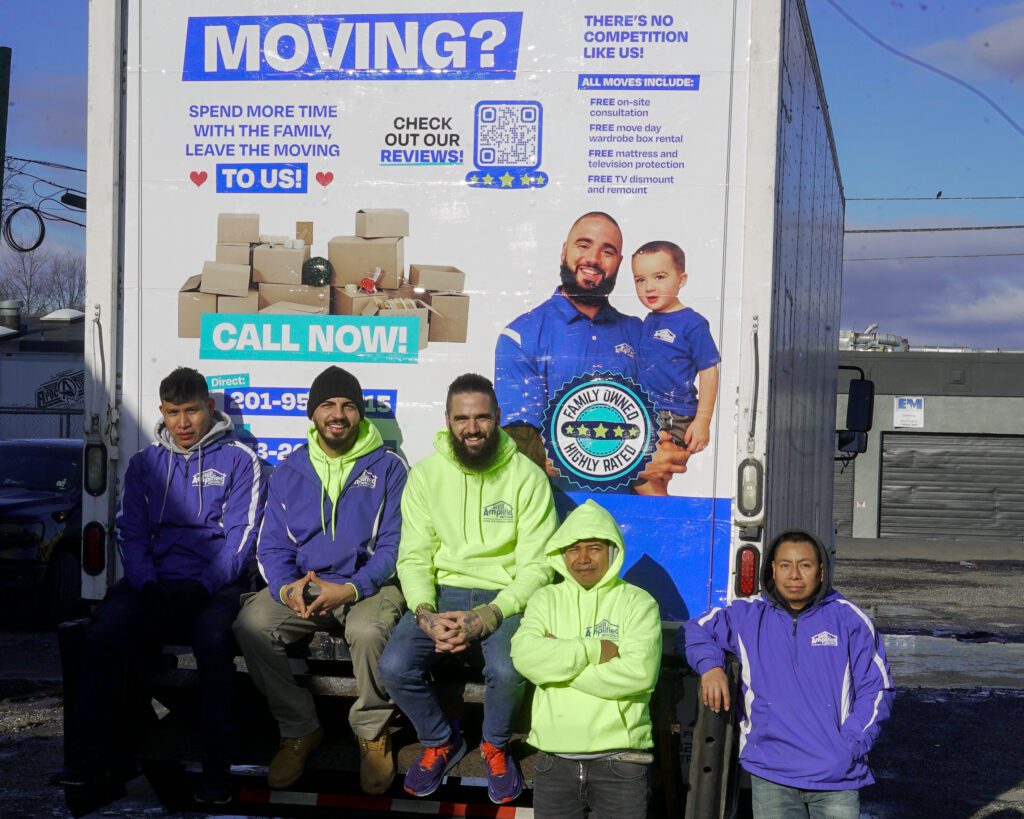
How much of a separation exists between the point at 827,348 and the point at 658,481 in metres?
5.07

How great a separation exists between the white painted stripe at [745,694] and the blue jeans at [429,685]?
0.80m

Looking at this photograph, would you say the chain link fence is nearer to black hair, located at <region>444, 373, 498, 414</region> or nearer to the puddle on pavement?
the puddle on pavement

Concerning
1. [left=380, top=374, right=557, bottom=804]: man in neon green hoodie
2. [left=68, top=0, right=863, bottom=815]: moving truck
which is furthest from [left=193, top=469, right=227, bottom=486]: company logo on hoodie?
[left=380, top=374, right=557, bottom=804]: man in neon green hoodie

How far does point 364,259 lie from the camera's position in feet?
17.5

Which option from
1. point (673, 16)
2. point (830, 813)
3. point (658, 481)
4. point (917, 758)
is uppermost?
point (673, 16)

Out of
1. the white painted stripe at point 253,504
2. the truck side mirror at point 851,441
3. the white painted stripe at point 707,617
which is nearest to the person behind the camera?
the white painted stripe at point 707,617

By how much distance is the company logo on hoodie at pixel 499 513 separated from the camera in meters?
5.03

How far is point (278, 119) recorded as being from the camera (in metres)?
5.38

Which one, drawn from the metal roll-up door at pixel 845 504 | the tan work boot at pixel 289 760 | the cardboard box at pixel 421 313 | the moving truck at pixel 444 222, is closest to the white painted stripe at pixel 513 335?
the moving truck at pixel 444 222

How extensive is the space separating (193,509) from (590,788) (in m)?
2.08

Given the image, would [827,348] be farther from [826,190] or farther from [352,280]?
[352,280]

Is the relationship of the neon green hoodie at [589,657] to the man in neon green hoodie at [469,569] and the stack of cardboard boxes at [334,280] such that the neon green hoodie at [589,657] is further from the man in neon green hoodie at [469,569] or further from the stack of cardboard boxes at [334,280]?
the stack of cardboard boxes at [334,280]

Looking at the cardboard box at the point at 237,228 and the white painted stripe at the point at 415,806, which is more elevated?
the cardboard box at the point at 237,228

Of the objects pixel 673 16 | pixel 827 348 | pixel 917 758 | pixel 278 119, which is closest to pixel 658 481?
pixel 673 16
